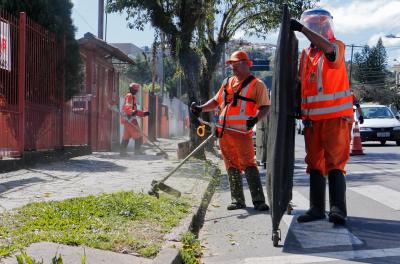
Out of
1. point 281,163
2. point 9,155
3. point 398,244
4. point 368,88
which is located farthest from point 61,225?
point 368,88

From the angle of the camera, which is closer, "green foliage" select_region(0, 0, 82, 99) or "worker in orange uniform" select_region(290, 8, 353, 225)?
"worker in orange uniform" select_region(290, 8, 353, 225)

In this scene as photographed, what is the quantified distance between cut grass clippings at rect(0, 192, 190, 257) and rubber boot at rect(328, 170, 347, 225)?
146 cm

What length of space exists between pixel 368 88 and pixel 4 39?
70681mm

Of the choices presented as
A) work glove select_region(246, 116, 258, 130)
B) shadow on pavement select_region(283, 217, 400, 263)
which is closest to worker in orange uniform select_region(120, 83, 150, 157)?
work glove select_region(246, 116, 258, 130)

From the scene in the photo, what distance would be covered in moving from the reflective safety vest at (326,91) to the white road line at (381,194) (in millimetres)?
1711

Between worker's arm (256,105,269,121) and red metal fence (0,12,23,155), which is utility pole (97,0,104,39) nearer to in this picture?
red metal fence (0,12,23,155)

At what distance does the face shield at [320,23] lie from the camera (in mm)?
5125

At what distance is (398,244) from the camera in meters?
4.55

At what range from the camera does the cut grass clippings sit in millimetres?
4316

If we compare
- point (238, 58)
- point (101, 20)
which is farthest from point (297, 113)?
point (101, 20)

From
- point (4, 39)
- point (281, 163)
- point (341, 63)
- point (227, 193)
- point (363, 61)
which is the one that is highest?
point (363, 61)

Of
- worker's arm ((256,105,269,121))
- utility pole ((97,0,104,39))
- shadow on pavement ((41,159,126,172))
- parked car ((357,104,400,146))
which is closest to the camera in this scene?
worker's arm ((256,105,269,121))

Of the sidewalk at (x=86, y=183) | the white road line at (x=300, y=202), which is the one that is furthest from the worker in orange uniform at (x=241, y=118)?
the sidewalk at (x=86, y=183)

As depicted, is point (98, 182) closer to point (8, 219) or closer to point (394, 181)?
point (8, 219)
